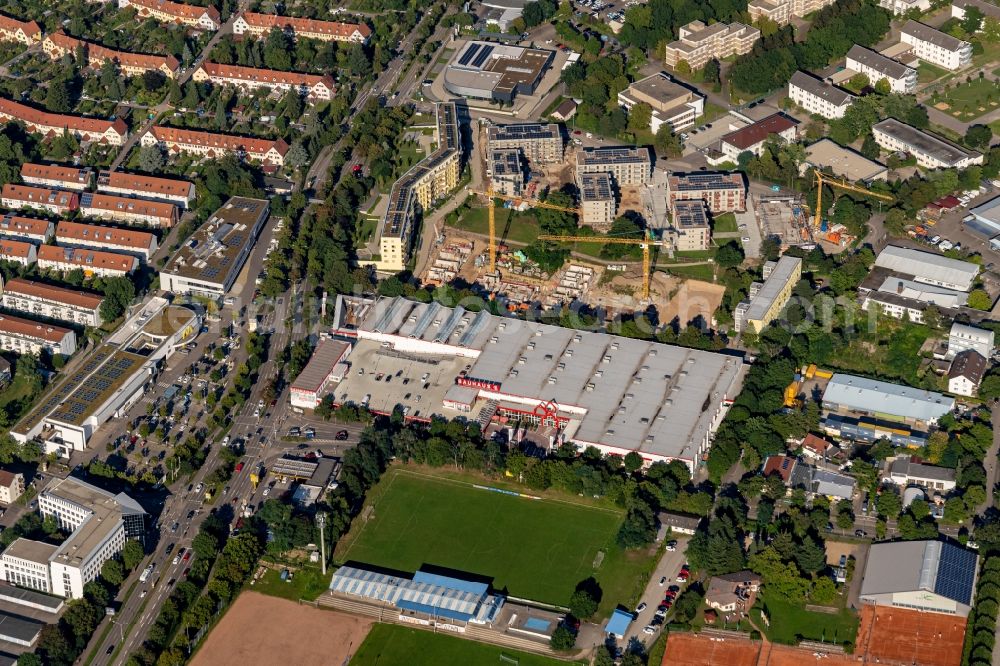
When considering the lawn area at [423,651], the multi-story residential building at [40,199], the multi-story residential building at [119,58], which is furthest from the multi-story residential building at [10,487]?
the multi-story residential building at [119,58]

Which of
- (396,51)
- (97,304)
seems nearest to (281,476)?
(97,304)

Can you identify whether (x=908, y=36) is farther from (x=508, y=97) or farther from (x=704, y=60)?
(x=508, y=97)

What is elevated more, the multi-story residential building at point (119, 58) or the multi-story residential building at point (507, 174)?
the multi-story residential building at point (119, 58)

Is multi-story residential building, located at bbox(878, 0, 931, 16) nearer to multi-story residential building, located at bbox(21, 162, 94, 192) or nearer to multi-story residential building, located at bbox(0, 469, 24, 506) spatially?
multi-story residential building, located at bbox(21, 162, 94, 192)

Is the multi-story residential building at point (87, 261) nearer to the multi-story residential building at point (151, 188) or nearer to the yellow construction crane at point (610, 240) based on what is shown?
the multi-story residential building at point (151, 188)

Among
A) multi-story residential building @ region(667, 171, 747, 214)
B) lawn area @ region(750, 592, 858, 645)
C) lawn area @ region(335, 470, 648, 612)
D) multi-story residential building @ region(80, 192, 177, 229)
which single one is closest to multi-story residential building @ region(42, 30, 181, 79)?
multi-story residential building @ region(80, 192, 177, 229)

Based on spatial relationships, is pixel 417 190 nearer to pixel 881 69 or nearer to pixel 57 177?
pixel 57 177
